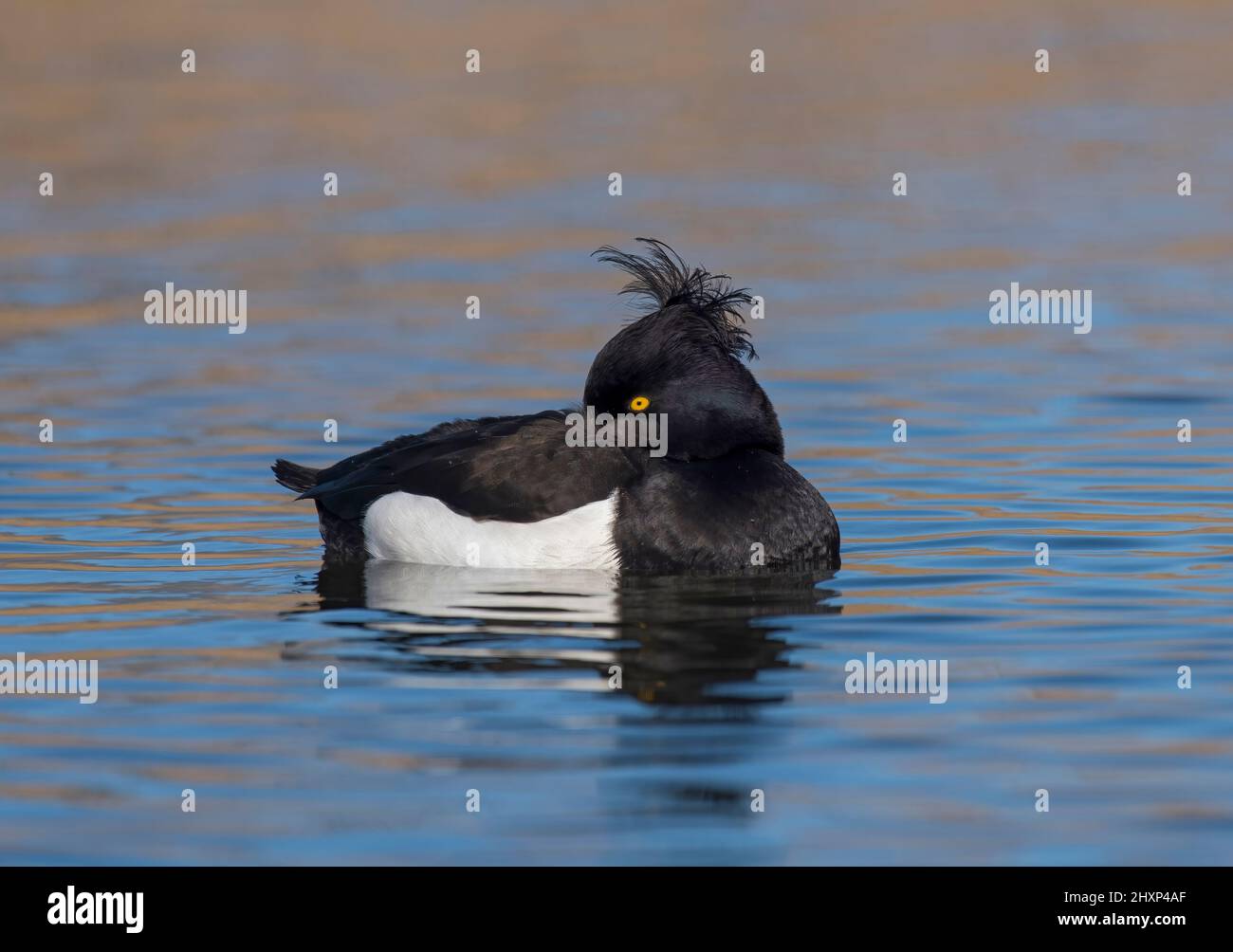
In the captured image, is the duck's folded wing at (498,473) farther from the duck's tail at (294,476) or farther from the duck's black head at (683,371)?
the duck's tail at (294,476)

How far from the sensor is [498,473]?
1145 centimetres

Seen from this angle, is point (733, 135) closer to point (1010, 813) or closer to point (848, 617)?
point (848, 617)

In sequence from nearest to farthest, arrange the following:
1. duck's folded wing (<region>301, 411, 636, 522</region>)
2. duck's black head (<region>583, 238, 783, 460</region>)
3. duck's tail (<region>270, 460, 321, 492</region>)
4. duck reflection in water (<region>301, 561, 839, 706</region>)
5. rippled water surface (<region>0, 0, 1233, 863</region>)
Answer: rippled water surface (<region>0, 0, 1233, 863</region>) < duck reflection in water (<region>301, 561, 839, 706</region>) < duck's folded wing (<region>301, 411, 636, 522</region>) < duck's black head (<region>583, 238, 783, 460</region>) < duck's tail (<region>270, 460, 321, 492</region>)

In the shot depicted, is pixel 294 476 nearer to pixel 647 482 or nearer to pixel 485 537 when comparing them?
pixel 485 537

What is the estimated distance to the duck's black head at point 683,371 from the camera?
11.5m

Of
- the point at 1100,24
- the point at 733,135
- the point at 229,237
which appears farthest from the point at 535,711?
the point at 1100,24

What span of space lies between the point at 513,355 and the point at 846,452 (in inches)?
155

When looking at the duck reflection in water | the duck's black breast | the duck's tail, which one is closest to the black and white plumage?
the duck's black breast

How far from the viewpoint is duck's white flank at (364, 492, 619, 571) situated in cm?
1128

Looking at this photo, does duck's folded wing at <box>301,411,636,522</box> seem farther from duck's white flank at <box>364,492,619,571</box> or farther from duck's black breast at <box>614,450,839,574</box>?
duck's black breast at <box>614,450,839,574</box>

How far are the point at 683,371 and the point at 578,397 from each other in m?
5.00

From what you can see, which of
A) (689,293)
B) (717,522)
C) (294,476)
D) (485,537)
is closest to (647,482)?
(717,522)

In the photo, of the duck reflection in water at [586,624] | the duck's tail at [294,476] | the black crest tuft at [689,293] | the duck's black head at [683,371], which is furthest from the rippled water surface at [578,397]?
the black crest tuft at [689,293]

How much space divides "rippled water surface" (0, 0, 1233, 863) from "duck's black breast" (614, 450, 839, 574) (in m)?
0.19
